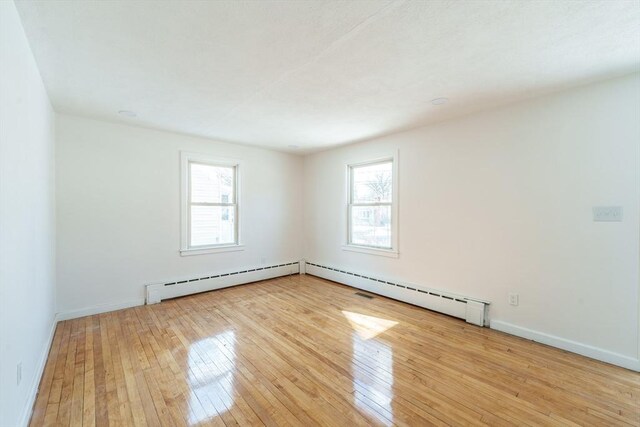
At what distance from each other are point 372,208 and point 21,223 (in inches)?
158

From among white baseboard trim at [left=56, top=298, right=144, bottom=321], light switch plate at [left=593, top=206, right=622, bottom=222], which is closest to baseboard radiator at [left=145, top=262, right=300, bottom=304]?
white baseboard trim at [left=56, top=298, right=144, bottom=321]

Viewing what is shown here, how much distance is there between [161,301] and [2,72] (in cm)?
335

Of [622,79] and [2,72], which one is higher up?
[622,79]

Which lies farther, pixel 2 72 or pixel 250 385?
pixel 250 385

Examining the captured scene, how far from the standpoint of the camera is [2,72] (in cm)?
142

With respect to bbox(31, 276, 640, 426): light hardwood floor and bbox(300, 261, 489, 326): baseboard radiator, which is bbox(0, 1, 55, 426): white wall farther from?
bbox(300, 261, 489, 326): baseboard radiator

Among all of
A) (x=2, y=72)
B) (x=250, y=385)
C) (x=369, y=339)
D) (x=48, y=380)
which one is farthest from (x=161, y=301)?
(x=2, y=72)

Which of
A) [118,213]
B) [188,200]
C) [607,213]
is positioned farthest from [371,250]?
[118,213]

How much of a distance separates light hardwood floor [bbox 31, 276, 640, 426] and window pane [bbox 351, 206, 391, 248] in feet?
4.41

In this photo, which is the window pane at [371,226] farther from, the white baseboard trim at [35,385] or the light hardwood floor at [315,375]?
the white baseboard trim at [35,385]

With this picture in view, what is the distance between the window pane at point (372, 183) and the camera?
4.40 m

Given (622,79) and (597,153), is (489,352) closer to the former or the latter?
(597,153)

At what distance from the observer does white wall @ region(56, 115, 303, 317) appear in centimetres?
338

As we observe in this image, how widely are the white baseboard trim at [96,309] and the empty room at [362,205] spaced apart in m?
Answer: 0.02
